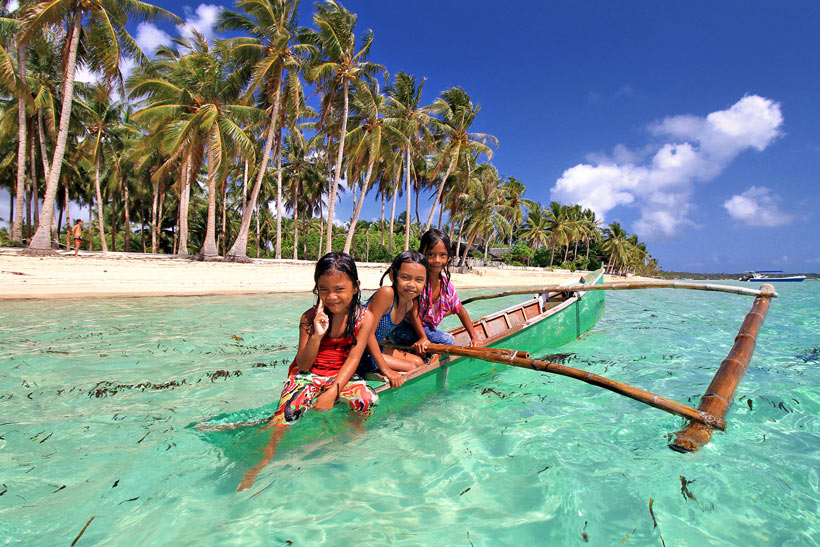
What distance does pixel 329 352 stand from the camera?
2980mm

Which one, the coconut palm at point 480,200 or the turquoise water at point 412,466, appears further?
the coconut palm at point 480,200

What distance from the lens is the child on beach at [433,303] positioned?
12.6 feet

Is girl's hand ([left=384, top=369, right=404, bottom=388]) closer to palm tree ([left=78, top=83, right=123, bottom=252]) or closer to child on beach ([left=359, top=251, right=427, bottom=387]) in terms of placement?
child on beach ([left=359, top=251, right=427, bottom=387])

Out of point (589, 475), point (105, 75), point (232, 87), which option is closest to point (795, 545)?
point (589, 475)

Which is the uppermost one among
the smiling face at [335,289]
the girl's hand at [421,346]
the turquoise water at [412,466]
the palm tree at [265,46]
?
the palm tree at [265,46]

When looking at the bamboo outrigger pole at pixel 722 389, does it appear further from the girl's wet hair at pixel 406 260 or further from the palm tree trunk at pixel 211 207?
the palm tree trunk at pixel 211 207

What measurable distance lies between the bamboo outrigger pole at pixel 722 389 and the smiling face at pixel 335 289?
2.38 m

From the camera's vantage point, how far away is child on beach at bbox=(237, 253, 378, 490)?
261 centimetres

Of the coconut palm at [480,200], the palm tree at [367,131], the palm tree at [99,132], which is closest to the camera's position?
the palm tree at [367,131]

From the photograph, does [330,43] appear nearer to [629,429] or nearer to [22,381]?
[22,381]

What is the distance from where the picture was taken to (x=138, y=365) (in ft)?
16.4

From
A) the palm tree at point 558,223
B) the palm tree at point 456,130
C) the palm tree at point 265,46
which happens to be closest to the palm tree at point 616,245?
the palm tree at point 558,223

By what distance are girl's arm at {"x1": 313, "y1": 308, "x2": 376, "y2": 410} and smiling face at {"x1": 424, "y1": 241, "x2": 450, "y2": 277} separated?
105 cm

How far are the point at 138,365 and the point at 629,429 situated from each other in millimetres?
5600
